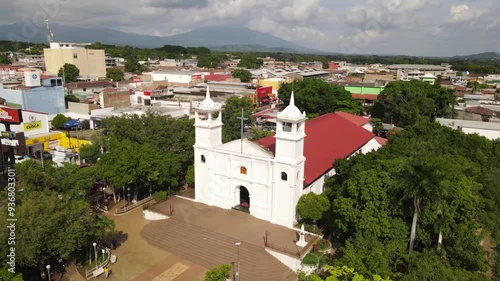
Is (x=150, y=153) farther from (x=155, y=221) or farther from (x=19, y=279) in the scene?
(x=19, y=279)

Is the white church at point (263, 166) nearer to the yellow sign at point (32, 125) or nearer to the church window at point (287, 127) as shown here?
the church window at point (287, 127)

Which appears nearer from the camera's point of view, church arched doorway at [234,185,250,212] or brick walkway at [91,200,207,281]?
brick walkway at [91,200,207,281]

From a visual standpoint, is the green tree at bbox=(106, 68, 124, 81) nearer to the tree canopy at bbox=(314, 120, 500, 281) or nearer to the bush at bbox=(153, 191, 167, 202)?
the bush at bbox=(153, 191, 167, 202)

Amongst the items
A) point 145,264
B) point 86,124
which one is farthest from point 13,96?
point 145,264

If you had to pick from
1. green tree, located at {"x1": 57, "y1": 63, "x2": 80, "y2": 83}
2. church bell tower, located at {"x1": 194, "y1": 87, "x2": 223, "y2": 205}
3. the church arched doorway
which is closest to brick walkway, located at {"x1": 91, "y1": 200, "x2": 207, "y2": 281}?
church bell tower, located at {"x1": 194, "y1": 87, "x2": 223, "y2": 205}

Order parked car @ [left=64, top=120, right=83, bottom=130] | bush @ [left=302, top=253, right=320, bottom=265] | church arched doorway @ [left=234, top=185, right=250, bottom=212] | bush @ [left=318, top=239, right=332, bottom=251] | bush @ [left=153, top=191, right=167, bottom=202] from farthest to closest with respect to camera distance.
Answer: parked car @ [left=64, top=120, right=83, bottom=130]
bush @ [left=153, top=191, right=167, bottom=202]
church arched doorway @ [left=234, top=185, right=250, bottom=212]
bush @ [left=318, top=239, right=332, bottom=251]
bush @ [left=302, top=253, right=320, bottom=265]

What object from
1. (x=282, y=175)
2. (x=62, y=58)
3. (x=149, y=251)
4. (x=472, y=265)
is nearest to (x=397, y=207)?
(x=472, y=265)
